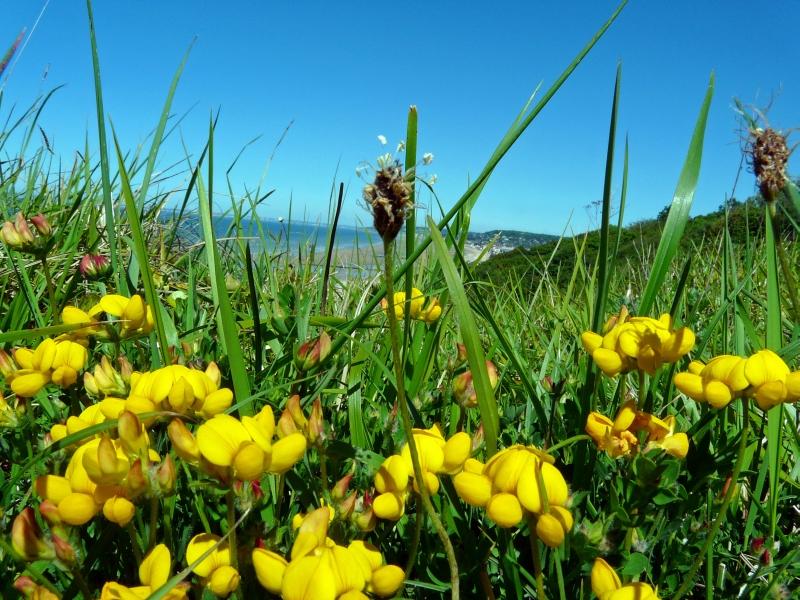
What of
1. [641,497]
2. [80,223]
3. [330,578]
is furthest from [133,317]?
[80,223]

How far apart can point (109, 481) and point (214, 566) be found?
182 mm

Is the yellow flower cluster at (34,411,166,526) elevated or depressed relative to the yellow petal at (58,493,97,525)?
elevated

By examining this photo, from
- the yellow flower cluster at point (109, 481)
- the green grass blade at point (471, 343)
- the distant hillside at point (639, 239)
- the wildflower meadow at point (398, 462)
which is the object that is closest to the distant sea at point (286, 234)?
the wildflower meadow at point (398, 462)

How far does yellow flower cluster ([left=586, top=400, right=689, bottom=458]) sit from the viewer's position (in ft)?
3.65

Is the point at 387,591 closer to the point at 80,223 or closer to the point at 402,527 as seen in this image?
the point at 402,527

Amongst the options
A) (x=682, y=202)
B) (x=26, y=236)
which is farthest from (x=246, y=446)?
(x=26, y=236)

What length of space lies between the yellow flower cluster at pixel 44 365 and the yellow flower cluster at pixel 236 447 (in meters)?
0.55

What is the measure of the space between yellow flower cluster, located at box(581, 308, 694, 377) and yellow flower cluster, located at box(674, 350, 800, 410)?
0.07m

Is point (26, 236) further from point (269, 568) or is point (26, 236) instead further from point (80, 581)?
point (269, 568)

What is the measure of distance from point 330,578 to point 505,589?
1.88ft

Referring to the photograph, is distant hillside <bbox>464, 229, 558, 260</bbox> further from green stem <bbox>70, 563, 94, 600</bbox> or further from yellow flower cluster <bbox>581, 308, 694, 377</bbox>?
green stem <bbox>70, 563, 94, 600</bbox>

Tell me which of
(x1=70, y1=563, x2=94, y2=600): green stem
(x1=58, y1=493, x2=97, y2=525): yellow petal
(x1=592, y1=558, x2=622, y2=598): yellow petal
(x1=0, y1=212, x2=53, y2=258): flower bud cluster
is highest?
(x1=0, y1=212, x2=53, y2=258): flower bud cluster

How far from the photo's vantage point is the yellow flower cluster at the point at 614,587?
2.80 feet

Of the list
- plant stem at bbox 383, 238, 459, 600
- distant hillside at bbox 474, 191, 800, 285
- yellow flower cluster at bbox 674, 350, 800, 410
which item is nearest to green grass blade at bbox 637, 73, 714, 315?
yellow flower cluster at bbox 674, 350, 800, 410
